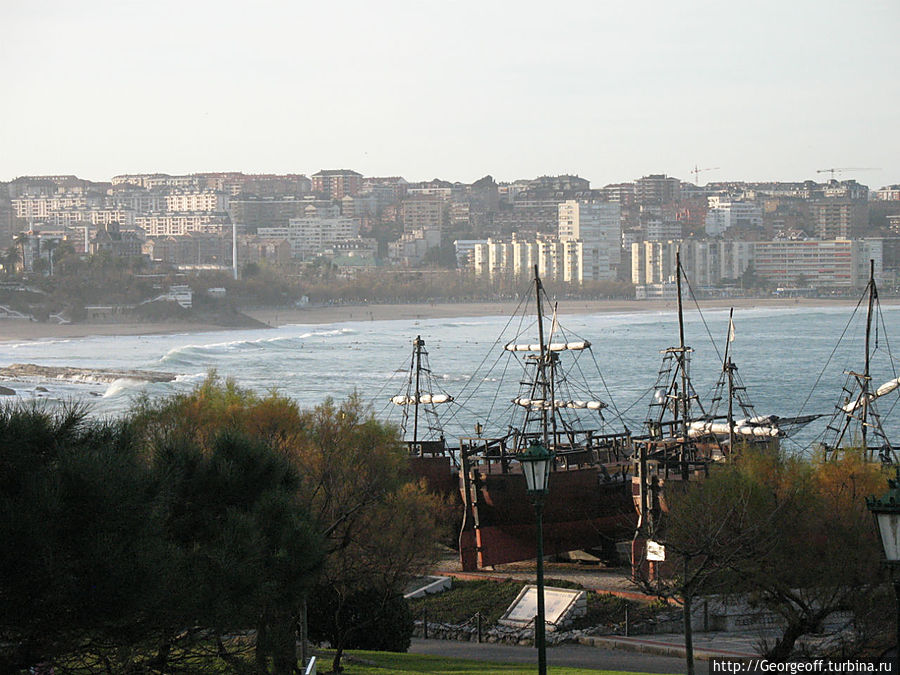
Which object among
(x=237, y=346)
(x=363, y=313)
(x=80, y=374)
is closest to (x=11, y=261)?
(x=363, y=313)

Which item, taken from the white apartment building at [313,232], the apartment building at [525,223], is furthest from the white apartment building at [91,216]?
the apartment building at [525,223]

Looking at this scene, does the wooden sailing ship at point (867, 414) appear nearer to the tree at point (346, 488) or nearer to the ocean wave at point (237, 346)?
the tree at point (346, 488)

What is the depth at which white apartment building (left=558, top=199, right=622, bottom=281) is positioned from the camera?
6019 inches

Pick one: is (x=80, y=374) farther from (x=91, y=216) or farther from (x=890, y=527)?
(x=91, y=216)

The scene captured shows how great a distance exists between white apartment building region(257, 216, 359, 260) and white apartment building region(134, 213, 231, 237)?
5975 mm

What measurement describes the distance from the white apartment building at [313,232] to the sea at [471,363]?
2973 inches

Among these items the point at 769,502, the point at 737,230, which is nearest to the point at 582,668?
the point at 769,502

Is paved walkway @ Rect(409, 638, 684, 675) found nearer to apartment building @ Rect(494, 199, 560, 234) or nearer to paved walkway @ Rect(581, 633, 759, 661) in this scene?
paved walkway @ Rect(581, 633, 759, 661)

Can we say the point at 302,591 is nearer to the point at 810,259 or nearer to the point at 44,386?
the point at 44,386

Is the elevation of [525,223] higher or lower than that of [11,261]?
higher

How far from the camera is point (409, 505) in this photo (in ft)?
45.3

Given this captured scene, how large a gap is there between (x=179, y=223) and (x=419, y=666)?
575 feet

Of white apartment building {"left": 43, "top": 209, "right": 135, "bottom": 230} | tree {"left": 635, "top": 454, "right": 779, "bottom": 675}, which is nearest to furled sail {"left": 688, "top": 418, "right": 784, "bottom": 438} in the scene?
tree {"left": 635, "top": 454, "right": 779, "bottom": 675}

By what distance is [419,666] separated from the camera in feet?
38.0
